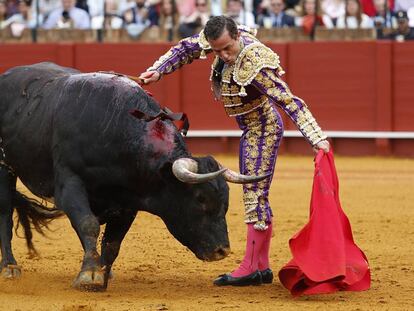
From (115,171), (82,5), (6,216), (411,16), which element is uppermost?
(82,5)

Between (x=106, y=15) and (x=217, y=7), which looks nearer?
(x=217, y=7)

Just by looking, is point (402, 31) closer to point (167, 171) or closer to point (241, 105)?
point (241, 105)

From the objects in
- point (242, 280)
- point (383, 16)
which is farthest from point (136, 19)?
point (242, 280)

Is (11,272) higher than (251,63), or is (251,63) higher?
(251,63)

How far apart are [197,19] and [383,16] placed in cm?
204

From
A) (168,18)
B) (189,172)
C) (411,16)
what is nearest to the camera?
(189,172)

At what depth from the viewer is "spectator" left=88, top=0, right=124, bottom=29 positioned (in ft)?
42.4

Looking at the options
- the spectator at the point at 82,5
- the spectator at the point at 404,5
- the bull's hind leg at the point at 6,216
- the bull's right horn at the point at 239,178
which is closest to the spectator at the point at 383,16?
the spectator at the point at 404,5

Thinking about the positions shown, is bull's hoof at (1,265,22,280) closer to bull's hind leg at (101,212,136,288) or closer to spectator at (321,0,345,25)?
bull's hind leg at (101,212,136,288)

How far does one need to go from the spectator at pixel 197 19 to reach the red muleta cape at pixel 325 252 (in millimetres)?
7064

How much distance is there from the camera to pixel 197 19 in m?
12.4

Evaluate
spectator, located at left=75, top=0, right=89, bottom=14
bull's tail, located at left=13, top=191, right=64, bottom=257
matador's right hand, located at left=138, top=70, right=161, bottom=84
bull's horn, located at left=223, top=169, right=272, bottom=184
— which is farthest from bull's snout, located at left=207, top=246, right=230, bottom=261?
spectator, located at left=75, top=0, right=89, bottom=14

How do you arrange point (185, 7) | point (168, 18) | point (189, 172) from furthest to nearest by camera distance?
point (168, 18)
point (185, 7)
point (189, 172)

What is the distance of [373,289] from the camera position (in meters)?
5.54
